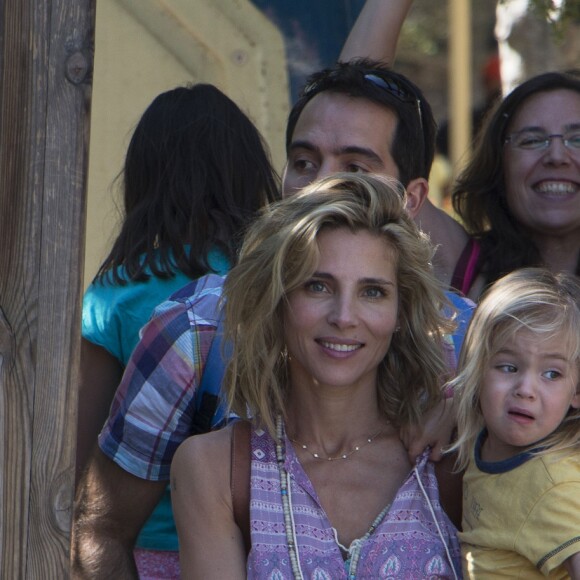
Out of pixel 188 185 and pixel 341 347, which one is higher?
pixel 188 185

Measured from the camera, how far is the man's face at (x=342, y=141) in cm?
319

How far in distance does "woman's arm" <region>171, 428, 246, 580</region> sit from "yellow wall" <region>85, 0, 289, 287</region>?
1.96m

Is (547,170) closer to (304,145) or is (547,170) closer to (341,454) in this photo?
(304,145)

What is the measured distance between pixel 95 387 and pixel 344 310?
0.87 m

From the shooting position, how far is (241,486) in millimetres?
2381

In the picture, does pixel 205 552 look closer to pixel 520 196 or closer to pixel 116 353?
pixel 116 353

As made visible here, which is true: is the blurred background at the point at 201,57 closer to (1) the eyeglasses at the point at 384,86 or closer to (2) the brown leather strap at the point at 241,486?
(1) the eyeglasses at the point at 384,86

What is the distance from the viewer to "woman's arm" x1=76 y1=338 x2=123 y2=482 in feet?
9.80

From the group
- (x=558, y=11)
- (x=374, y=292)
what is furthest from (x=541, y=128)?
(x=374, y=292)

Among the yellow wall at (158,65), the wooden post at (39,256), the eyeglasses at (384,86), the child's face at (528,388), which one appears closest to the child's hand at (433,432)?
the child's face at (528,388)

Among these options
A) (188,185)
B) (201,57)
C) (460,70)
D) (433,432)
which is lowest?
(433,432)

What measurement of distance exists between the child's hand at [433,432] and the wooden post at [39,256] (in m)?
0.78

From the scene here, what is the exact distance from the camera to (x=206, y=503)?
7.78 feet

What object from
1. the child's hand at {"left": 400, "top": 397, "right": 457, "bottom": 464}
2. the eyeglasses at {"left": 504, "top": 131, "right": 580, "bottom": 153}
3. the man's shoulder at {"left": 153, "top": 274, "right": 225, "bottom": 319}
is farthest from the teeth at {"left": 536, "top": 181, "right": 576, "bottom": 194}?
the man's shoulder at {"left": 153, "top": 274, "right": 225, "bottom": 319}
